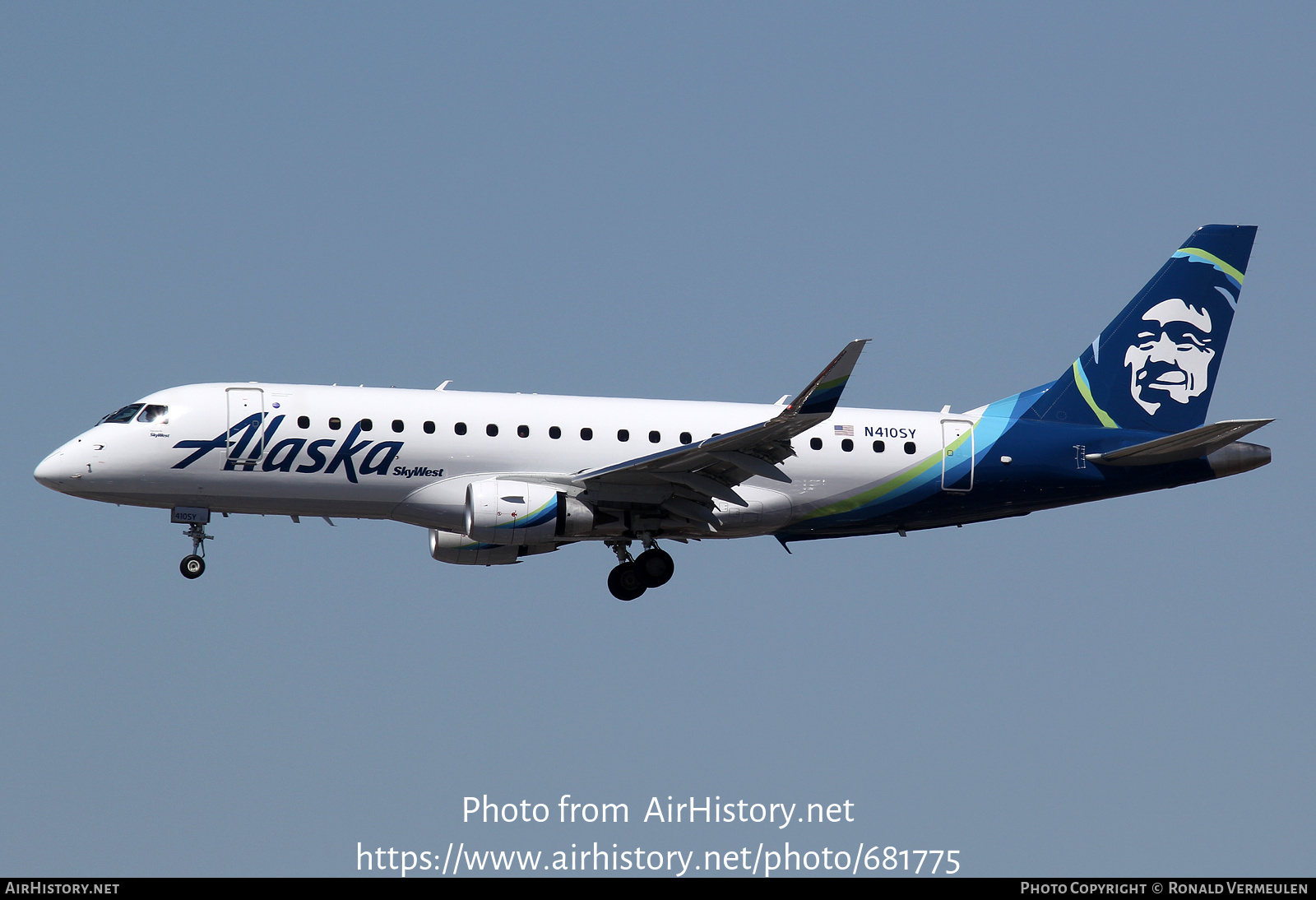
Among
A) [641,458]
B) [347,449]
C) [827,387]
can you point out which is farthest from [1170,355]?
[347,449]

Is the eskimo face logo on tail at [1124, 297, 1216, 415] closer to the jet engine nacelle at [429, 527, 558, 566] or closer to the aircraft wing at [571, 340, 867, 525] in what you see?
the aircraft wing at [571, 340, 867, 525]

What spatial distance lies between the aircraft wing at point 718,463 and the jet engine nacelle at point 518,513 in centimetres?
81

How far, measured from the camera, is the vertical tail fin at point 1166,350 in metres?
40.1

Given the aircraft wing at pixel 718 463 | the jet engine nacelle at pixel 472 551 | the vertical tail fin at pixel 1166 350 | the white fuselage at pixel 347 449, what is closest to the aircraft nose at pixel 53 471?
the white fuselage at pixel 347 449

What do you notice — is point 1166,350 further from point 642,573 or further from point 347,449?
point 347,449

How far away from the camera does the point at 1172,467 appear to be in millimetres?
38531

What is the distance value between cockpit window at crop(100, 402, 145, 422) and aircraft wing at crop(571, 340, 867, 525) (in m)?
10.0

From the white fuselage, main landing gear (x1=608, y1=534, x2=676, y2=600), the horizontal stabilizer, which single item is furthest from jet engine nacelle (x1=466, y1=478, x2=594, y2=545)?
the horizontal stabilizer

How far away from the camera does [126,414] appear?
3600 cm

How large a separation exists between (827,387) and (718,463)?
382cm

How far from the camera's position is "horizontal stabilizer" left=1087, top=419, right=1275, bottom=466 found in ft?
120

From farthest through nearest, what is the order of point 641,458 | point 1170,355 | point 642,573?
point 1170,355
point 642,573
point 641,458

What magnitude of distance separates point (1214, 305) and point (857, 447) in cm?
1094

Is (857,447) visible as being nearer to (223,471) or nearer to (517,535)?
(517,535)
